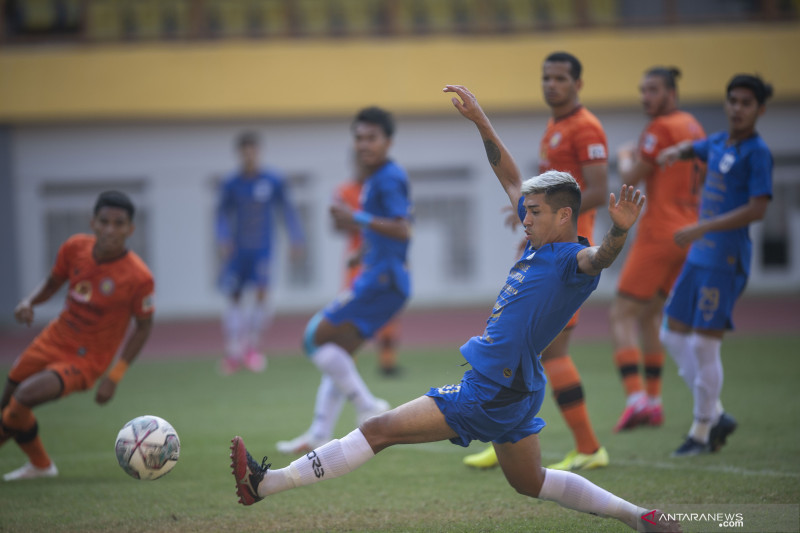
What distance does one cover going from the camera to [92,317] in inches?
240

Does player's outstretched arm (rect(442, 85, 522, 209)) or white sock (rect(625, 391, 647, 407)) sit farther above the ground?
player's outstretched arm (rect(442, 85, 522, 209))

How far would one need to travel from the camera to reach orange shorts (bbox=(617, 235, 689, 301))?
7.10 m

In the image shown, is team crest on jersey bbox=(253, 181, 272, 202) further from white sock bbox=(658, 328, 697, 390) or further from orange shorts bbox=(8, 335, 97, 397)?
white sock bbox=(658, 328, 697, 390)

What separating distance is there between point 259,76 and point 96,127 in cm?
352

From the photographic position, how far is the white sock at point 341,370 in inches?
261

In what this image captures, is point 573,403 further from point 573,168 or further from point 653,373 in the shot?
point 653,373

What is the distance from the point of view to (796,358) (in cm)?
1089

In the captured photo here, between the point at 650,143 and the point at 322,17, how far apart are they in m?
13.7

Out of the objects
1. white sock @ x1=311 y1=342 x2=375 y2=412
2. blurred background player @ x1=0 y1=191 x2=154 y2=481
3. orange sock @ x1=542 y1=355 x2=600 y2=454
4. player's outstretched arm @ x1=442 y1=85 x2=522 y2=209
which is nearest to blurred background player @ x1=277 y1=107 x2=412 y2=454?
white sock @ x1=311 y1=342 x2=375 y2=412

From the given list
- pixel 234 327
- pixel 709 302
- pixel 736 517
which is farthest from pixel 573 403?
pixel 234 327

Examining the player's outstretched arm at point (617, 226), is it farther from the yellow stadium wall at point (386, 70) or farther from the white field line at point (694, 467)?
the yellow stadium wall at point (386, 70)

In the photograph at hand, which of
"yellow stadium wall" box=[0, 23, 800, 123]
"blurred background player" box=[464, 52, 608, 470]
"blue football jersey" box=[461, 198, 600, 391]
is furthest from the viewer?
"yellow stadium wall" box=[0, 23, 800, 123]

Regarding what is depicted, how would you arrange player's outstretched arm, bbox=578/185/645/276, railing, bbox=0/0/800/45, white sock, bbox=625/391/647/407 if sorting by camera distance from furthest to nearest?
railing, bbox=0/0/800/45
white sock, bbox=625/391/647/407
player's outstretched arm, bbox=578/185/645/276

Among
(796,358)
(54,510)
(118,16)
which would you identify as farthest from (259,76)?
(54,510)
